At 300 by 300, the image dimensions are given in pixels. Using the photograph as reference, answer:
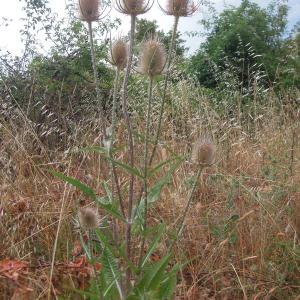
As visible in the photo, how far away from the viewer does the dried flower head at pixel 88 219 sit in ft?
5.08

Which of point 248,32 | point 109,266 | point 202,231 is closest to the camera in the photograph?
point 109,266

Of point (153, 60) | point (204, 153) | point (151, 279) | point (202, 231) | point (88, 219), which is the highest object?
point (153, 60)

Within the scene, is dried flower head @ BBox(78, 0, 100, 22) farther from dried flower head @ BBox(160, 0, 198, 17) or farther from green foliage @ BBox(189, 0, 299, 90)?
green foliage @ BBox(189, 0, 299, 90)

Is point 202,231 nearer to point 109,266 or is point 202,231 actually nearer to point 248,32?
point 109,266

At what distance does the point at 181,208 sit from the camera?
261 cm

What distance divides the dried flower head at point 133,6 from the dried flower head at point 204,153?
0.44 meters

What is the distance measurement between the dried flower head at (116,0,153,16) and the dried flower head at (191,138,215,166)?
0.44 metres

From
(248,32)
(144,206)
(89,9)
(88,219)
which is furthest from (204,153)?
(248,32)

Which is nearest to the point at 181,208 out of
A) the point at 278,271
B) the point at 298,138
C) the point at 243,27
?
the point at 278,271

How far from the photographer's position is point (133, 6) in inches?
65.2

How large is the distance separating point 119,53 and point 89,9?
163 mm

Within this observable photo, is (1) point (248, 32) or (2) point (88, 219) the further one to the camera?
(1) point (248, 32)

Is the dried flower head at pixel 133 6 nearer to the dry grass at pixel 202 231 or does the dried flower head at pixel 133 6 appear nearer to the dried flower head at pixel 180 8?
the dried flower head at pixel 180 8

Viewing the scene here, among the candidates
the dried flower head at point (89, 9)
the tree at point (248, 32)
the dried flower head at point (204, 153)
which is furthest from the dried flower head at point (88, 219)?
the tree at point (248, 32)
